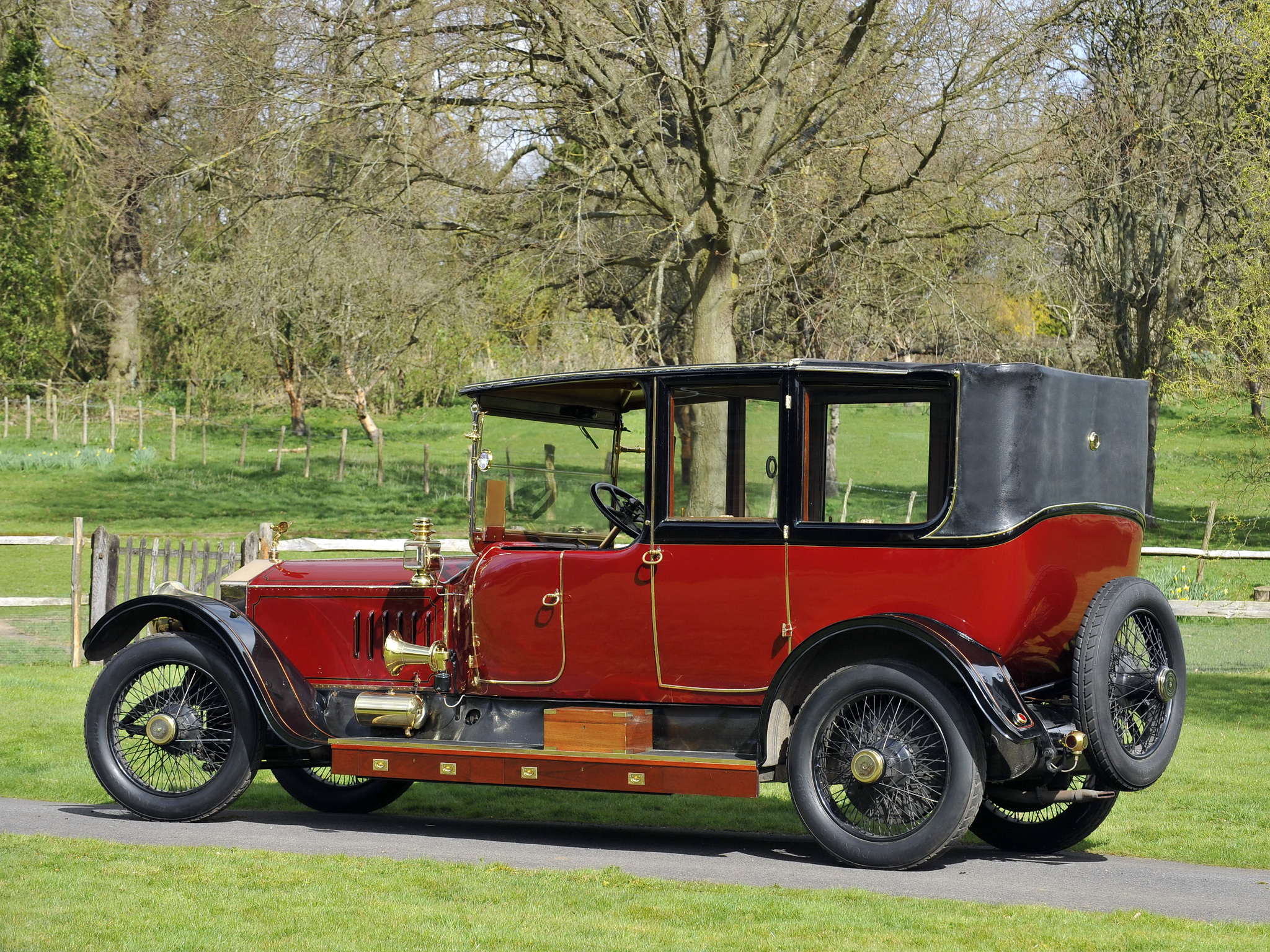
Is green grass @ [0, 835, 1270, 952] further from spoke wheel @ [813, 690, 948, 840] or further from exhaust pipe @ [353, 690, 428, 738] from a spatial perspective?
exhaust pipe @ [353, 690, 428, 738]

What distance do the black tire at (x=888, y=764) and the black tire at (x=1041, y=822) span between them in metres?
0.76

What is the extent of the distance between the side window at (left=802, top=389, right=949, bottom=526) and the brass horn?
2058 millimetres

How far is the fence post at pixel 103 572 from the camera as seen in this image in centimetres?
1498

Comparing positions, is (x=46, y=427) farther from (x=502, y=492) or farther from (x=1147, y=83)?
(x=502, y=492)

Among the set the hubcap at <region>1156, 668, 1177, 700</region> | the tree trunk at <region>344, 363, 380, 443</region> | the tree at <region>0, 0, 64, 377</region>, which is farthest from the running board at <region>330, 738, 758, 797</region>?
the tree at <region>0, 0, 64, 377</region>

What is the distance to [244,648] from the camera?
7711 millimetres

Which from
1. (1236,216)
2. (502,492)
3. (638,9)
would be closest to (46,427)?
(638,9)

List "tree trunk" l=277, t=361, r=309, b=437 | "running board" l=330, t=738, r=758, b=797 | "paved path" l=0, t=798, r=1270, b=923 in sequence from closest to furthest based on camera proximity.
→ "paved path" l=0, t=798, r=1270, b=923, "running board" l=330, t=738, r=758, b=797, "tree trunk" l=277, t=361, r=309, b=437

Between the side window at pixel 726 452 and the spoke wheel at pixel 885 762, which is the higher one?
the side window at pixel 726 452

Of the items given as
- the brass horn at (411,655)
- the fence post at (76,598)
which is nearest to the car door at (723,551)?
the brass horn at (411,655)

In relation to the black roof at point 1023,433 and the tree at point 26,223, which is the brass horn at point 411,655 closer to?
the black roof at point 1023,433

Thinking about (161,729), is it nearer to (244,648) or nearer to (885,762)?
(244,648)

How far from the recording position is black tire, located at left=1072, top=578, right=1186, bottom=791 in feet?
20.7

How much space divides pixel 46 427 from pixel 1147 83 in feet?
90.2
